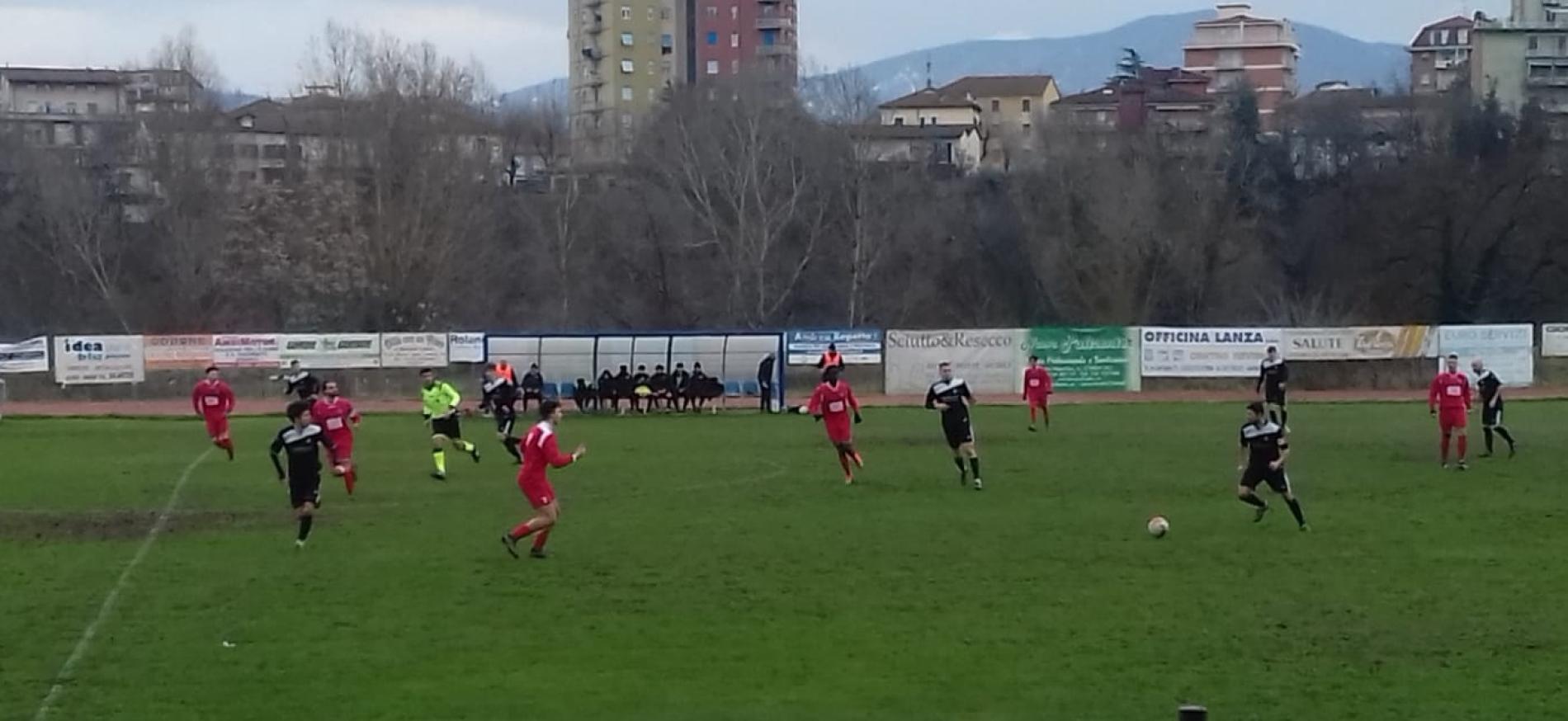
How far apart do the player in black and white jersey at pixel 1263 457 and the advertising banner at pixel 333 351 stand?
3593cm

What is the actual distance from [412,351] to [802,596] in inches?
1502

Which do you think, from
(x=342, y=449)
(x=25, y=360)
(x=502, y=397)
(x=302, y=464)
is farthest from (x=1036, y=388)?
(x=25, y=360)

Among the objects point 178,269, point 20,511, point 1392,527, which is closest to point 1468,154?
point 178,269

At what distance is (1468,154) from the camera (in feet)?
240

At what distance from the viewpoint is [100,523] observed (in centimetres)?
2384

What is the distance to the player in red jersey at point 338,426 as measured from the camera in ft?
85.7

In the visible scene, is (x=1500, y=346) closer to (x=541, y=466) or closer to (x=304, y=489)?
(x=541, y=466)

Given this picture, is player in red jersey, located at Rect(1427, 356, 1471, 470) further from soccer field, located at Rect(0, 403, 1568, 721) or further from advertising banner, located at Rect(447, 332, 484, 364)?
advertising banner, located at Rect(447, 332, 484, 364)

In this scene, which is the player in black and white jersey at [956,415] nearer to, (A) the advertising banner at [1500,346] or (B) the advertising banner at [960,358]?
(B) the advertising banner at [960,358]

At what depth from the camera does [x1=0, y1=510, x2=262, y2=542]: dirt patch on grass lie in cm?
2259

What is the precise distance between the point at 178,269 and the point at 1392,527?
59191 millimetres

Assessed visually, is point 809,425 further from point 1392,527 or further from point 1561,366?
point 1561,366

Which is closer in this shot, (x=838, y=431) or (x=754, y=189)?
(x=838, y=431)

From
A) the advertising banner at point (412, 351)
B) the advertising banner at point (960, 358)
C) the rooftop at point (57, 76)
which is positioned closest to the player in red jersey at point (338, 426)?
the advertising banner at point (412, 351)
